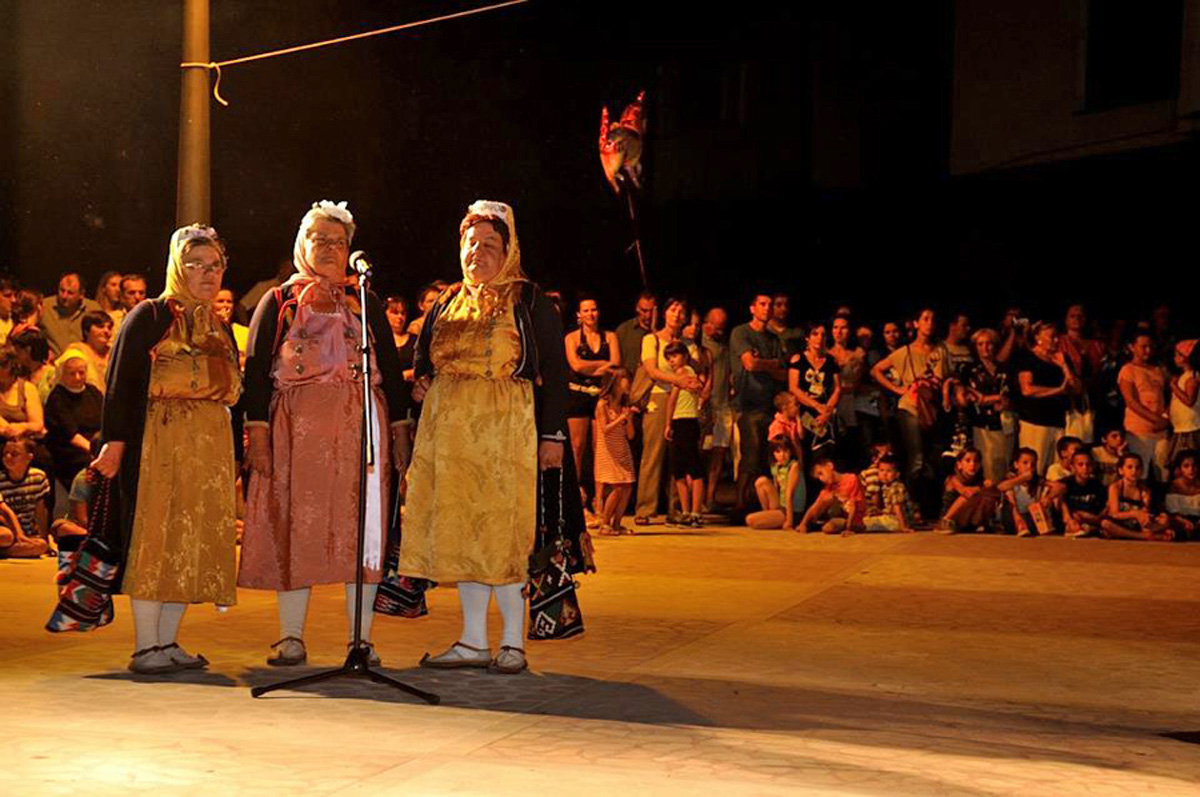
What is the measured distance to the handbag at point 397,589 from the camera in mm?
8227

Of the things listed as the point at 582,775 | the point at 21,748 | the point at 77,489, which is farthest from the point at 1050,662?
the point at 77,489

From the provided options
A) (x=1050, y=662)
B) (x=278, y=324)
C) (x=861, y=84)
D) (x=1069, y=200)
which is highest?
(x=861, y=84)

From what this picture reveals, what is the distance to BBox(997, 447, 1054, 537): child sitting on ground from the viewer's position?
15078 millimetres

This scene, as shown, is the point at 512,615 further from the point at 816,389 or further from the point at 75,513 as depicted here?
the point at 816,389

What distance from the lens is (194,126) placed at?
12.7m

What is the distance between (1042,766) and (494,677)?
2.45m

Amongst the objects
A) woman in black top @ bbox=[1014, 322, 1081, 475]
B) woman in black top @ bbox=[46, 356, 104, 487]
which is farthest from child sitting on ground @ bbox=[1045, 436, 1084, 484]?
woman in black top @ bbox=[46, 356, 104, 487]

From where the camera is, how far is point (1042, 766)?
20.6 feet

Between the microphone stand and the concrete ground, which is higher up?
the microphone stand

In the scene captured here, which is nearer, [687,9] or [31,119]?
[31,119]

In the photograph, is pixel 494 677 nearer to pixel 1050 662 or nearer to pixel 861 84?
pixel 1050 662

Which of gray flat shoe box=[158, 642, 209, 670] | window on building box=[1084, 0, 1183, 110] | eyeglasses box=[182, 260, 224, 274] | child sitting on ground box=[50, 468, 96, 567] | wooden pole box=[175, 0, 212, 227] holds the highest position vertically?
window on building box=[1084, 0, 1183, 110]

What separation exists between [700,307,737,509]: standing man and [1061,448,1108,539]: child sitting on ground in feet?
9.04

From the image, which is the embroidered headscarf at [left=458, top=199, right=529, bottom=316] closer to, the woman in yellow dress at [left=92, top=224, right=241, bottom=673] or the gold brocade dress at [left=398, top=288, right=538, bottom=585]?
the gold brocade dress at [left=398, top=288, right=538, bottom=585]
